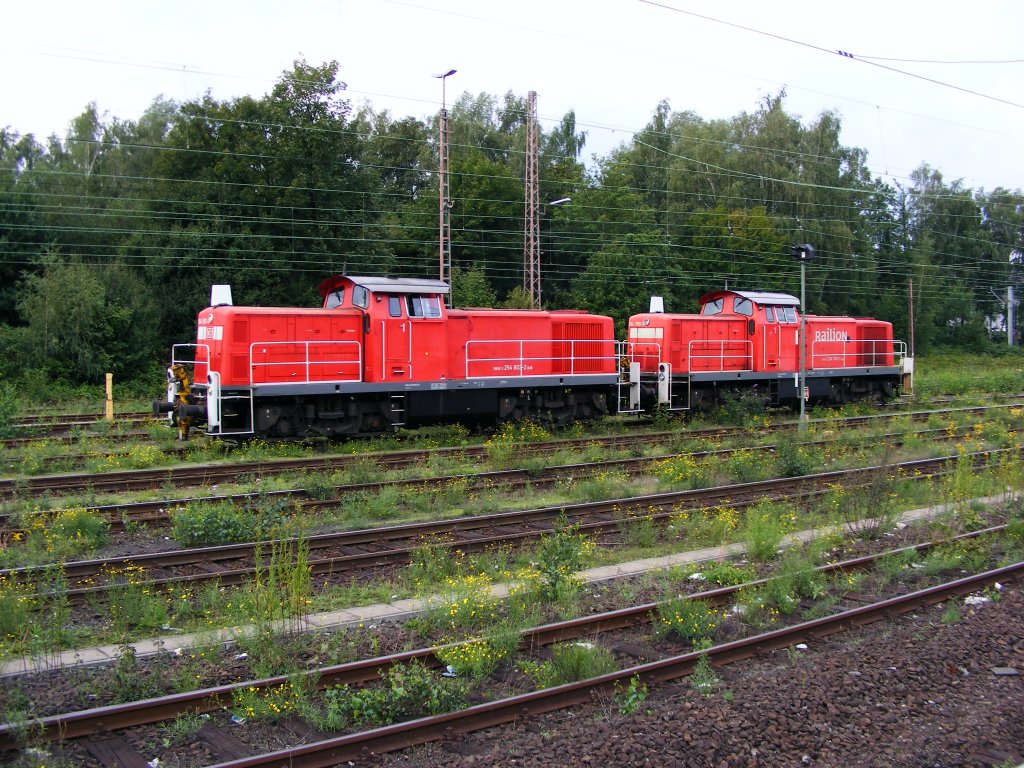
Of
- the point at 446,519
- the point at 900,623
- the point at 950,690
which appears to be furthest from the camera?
the point at 446,519

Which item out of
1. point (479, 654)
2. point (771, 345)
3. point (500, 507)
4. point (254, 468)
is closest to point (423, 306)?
point (254, 468)

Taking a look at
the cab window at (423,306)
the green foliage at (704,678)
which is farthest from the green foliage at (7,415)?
the green foliage at (704,678)

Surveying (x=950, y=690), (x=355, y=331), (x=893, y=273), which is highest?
(x=893, y=273)

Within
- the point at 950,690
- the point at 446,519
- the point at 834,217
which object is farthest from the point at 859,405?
the point at 834,217

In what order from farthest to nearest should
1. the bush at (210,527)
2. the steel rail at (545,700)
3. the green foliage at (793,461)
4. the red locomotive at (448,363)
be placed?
the red locomotive at (448,363)
the green foliage at (793,461)
the bush at (210,527)
the steel rail at (545,700)

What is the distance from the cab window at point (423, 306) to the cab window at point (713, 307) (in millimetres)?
10257

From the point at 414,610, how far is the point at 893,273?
57666 mm

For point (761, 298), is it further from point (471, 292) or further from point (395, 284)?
point (471, 292)

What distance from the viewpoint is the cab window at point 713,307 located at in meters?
25.1

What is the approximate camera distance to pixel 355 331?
18016 millimetres

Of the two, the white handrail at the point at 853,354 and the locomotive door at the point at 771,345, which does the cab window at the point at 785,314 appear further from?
the white handrail at the point at 853,354

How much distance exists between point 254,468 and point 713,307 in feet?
51.1

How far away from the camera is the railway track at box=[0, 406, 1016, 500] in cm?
1330

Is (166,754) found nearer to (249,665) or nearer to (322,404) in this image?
(249,665)
